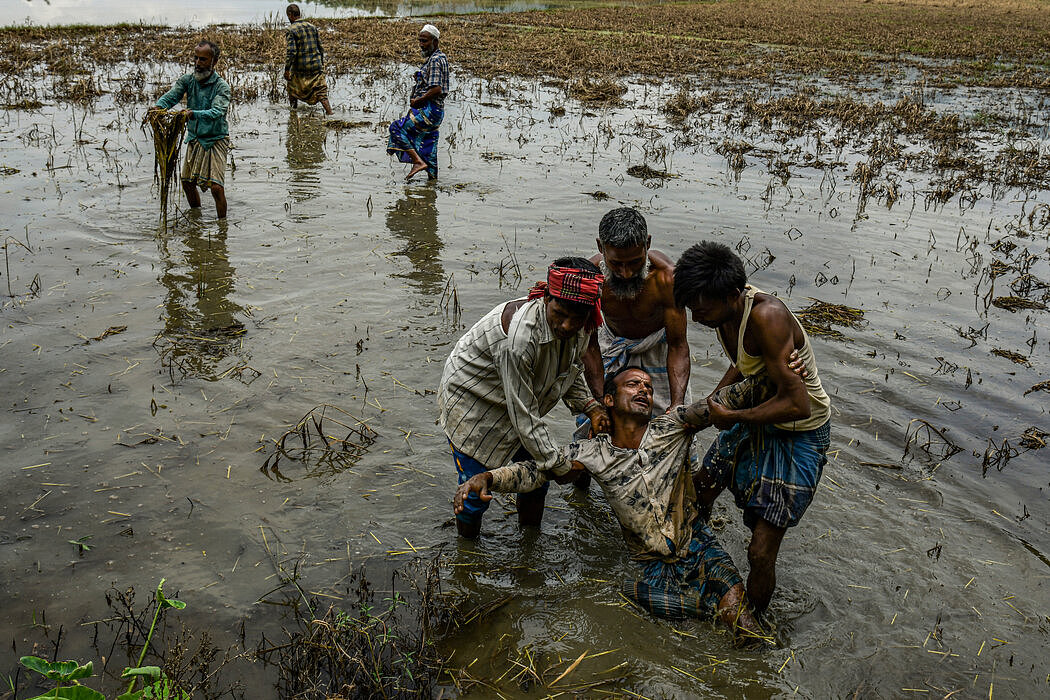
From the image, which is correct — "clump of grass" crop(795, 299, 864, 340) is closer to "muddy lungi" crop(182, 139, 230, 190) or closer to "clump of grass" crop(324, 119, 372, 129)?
"muddy lungi" crop(182, 139, 230, 190)

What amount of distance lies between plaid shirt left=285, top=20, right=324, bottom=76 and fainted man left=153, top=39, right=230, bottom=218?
5.78 meters

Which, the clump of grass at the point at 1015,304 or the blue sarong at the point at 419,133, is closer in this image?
the clump of grass at the point at 1015,304

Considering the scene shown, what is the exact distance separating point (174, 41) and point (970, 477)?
2077cm

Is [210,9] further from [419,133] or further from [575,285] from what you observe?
[575,285]

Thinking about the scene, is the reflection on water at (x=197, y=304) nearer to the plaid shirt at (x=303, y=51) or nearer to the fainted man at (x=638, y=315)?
the fainted man at (x=638, y=315)

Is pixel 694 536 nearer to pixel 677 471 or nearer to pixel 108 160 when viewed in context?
pixel 677 471

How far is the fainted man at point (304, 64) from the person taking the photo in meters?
12.7

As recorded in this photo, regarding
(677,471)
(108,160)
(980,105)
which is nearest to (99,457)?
(677,471)

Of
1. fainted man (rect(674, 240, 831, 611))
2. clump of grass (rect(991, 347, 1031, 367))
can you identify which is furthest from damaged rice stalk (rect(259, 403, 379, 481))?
clump of grass (rect(991, 347, 1031, 367))

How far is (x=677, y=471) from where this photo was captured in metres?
3.49

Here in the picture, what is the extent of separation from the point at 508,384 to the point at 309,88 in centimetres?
1130

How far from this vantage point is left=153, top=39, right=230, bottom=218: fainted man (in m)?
7.05

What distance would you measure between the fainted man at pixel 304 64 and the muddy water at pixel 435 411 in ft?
10.8

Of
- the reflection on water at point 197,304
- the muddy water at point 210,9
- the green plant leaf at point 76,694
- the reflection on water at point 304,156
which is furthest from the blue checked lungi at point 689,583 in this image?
the muddy water at point 210,9
